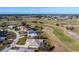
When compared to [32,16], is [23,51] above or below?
below

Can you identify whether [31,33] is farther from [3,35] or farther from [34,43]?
[3,35]

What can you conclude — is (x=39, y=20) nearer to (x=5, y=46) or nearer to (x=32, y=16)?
(x=32, y=16)

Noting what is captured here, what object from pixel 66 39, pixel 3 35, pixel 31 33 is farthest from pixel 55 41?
pixel 3 35

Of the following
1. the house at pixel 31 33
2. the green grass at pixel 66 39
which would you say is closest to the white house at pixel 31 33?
the house at pixel 31 33

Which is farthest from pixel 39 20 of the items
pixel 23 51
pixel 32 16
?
pixel 23 51

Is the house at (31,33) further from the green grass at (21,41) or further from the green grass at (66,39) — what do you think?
the green grass at (66,39)

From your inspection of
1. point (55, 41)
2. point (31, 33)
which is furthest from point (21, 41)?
point (55, 41)
